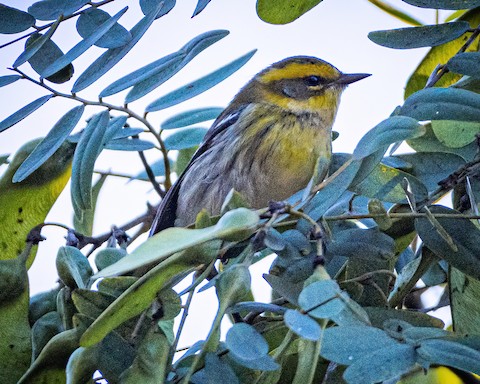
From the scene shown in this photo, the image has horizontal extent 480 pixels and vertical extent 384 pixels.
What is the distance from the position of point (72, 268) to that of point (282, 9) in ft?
3.08

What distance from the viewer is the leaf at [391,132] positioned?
1.64 m

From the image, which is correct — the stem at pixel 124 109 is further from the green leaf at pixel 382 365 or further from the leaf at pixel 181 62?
the green leaf at pixel 382 365

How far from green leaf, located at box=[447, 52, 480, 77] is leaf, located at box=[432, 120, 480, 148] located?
194 mm

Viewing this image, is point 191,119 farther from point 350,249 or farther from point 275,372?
point 275,372

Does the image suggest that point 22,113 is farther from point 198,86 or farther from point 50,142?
point 198,86

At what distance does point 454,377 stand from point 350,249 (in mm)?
441

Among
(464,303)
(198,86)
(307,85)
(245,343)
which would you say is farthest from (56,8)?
(307,85)

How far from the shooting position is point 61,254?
203 cm

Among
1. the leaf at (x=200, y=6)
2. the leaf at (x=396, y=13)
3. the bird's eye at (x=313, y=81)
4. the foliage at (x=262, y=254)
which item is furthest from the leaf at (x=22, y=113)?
the bird's eye at (x=313, y=81)

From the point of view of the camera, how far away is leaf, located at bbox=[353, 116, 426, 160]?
1636mm

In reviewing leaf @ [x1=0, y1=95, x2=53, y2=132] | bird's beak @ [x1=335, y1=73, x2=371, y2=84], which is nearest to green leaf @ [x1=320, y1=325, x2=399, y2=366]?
leaf @ [x1=0, y1=95, x2=53, y2=132]

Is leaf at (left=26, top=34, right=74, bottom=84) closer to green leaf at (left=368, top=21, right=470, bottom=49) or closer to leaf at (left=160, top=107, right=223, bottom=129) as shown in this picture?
leaf at (left=160, top=107, right=223, bottom=129)

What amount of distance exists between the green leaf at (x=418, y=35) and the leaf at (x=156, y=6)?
0.53 meters

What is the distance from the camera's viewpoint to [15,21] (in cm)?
226
